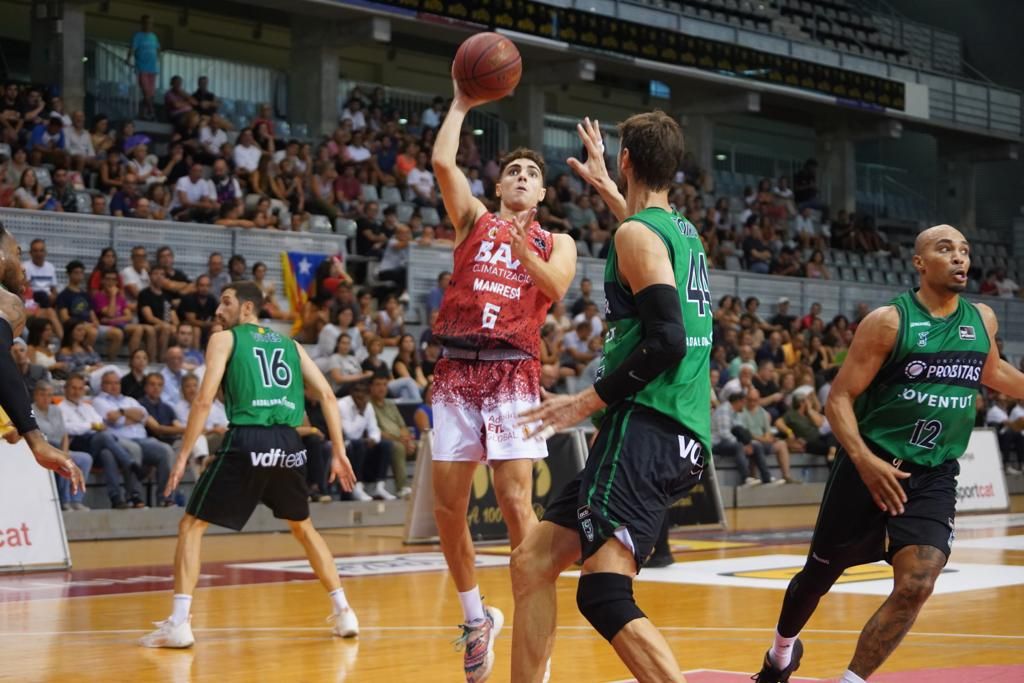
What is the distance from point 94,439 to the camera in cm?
1422

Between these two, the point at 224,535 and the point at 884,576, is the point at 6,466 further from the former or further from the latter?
the point at 884,576

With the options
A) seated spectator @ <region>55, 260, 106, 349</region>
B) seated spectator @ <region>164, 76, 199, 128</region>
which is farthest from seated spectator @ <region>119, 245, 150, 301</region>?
seated spectator @ <region>164, 76, 199, 128</region>

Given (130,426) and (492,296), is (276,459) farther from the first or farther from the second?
(130,426)

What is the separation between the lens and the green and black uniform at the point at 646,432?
4852mm

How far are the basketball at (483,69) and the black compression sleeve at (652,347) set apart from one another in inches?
83.2

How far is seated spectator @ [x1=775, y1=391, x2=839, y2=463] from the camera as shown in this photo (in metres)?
20.9

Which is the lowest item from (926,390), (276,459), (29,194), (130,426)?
(130,426)

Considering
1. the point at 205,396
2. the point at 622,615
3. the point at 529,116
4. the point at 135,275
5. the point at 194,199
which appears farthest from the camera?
the point at 529,116

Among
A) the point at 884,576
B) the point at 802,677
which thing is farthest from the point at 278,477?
the point at 884,576

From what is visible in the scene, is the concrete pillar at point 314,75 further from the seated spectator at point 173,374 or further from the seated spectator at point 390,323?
the seated spectator at point 173,374

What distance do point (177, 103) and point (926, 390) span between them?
55.6 feet

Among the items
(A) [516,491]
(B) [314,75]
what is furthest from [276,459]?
(B) [314,75]

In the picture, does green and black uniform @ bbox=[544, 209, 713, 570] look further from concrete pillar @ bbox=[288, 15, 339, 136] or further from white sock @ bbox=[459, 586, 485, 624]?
concrete pillar @ bbox=[288, 15, 339, 136]

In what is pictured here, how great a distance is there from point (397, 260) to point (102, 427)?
6823 millimetres
